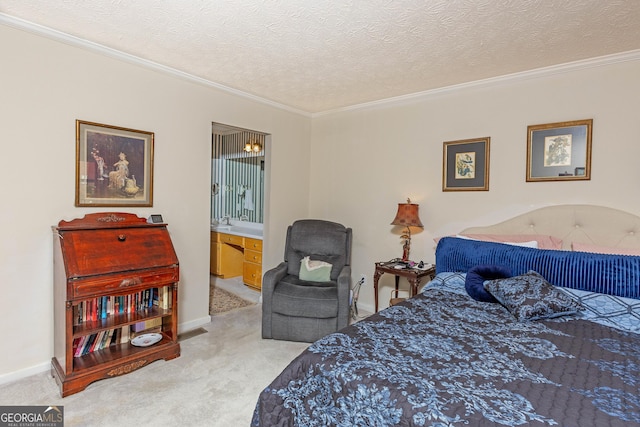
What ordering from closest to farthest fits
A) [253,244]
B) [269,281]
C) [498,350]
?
[498,350], [269,281], [253,244]

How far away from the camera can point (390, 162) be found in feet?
12.6

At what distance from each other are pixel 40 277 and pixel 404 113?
3.64 metres

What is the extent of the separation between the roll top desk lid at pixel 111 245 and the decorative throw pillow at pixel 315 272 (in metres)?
1.34

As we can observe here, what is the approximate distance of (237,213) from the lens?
5.79 metres

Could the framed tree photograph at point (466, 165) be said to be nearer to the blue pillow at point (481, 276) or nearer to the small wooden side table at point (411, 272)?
the small wooden side table at point (411, 272)

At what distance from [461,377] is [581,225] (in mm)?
2182

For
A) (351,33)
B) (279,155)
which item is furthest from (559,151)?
(279,155)

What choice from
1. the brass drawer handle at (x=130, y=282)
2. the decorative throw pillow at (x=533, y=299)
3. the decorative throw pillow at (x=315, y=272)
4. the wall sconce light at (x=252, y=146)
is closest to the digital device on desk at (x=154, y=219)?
the brass drawer handle at (x=130, y=282)

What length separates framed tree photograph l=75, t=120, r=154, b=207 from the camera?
2611mm

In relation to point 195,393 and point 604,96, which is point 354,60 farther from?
point 195,393

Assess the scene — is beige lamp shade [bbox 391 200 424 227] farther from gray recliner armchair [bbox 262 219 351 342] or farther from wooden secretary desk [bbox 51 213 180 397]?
wooden secretary desk [bbox 51 213 180 397]

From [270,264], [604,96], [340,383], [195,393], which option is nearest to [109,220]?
[195,393]

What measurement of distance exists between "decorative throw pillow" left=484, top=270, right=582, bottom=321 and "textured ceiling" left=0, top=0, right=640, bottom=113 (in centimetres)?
166

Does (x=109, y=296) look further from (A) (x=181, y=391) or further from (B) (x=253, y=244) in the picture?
(B) (x=253, y=244)
